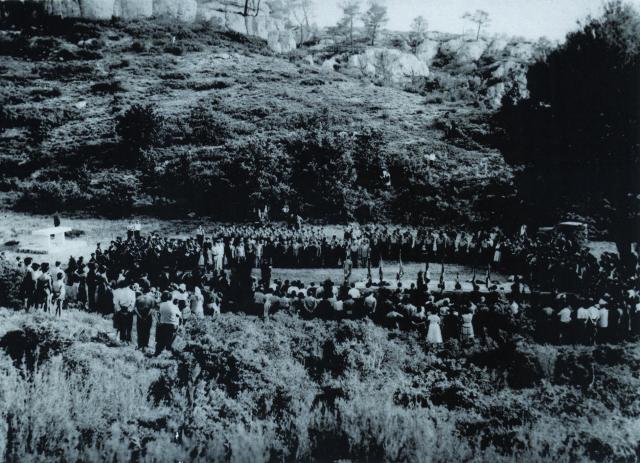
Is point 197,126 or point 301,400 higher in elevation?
point 197,126

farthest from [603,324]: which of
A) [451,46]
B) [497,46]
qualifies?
[451,46]

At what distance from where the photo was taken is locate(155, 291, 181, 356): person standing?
32.4ft

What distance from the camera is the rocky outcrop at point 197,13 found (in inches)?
1633

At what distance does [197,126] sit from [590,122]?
26752 millimetres

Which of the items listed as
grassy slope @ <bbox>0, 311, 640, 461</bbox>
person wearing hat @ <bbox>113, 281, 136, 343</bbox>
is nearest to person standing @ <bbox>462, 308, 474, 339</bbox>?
grassy slope @ <bbox>0, 311, 640, 461</bbox>

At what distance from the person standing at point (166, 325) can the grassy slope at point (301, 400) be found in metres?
0.35

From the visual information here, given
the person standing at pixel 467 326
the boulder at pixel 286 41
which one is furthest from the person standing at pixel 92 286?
the boulder at pixel 286 41

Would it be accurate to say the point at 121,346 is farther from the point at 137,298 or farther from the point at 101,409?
the point at 101,409

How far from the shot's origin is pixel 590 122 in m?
15.2

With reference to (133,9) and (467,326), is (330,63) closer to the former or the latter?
(133,9)

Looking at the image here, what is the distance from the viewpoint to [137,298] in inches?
423

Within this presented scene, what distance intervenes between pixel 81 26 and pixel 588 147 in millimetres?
38968

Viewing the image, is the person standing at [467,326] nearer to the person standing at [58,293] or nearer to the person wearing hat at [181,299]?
the person wearing hat at [181,299]

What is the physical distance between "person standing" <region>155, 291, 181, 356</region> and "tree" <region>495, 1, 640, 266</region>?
A: 13.4m
